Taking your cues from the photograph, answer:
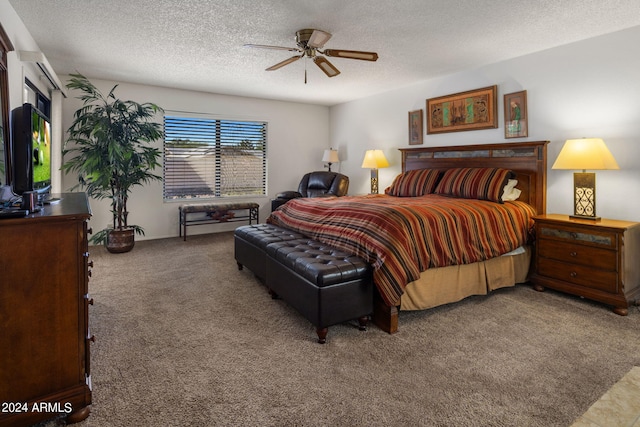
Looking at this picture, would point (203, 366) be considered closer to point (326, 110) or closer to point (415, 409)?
point (415, 409)

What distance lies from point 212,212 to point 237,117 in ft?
5.76

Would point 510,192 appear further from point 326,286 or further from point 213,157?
point 213,157

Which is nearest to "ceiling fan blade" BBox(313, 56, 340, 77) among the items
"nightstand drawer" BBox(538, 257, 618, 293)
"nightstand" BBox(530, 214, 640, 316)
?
"nightstand" BBox(530, 214, 640, 316)

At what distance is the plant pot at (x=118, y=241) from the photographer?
4.50 metres

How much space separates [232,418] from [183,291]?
187cm

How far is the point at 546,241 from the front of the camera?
10.4 ft

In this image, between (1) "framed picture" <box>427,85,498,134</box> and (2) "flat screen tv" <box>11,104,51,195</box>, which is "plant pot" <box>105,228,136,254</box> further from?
(1) "framed picture" <box>427,85,498,134</box>

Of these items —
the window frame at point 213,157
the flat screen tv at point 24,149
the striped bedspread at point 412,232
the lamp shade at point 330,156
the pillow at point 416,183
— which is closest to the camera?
the flat screen tv at point 24,149

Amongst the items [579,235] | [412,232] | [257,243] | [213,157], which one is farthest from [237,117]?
[579,235]

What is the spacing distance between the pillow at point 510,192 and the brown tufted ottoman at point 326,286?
213 centimetres

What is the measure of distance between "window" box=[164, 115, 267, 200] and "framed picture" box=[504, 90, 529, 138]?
4.07 metres

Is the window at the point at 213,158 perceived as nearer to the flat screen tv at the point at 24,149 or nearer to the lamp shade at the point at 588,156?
the flat screen tv at the point at 24,149

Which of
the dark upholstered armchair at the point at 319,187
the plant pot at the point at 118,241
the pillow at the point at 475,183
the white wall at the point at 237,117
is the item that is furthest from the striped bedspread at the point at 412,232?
the white wall at the point at 237,117

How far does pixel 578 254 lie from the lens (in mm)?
2938
